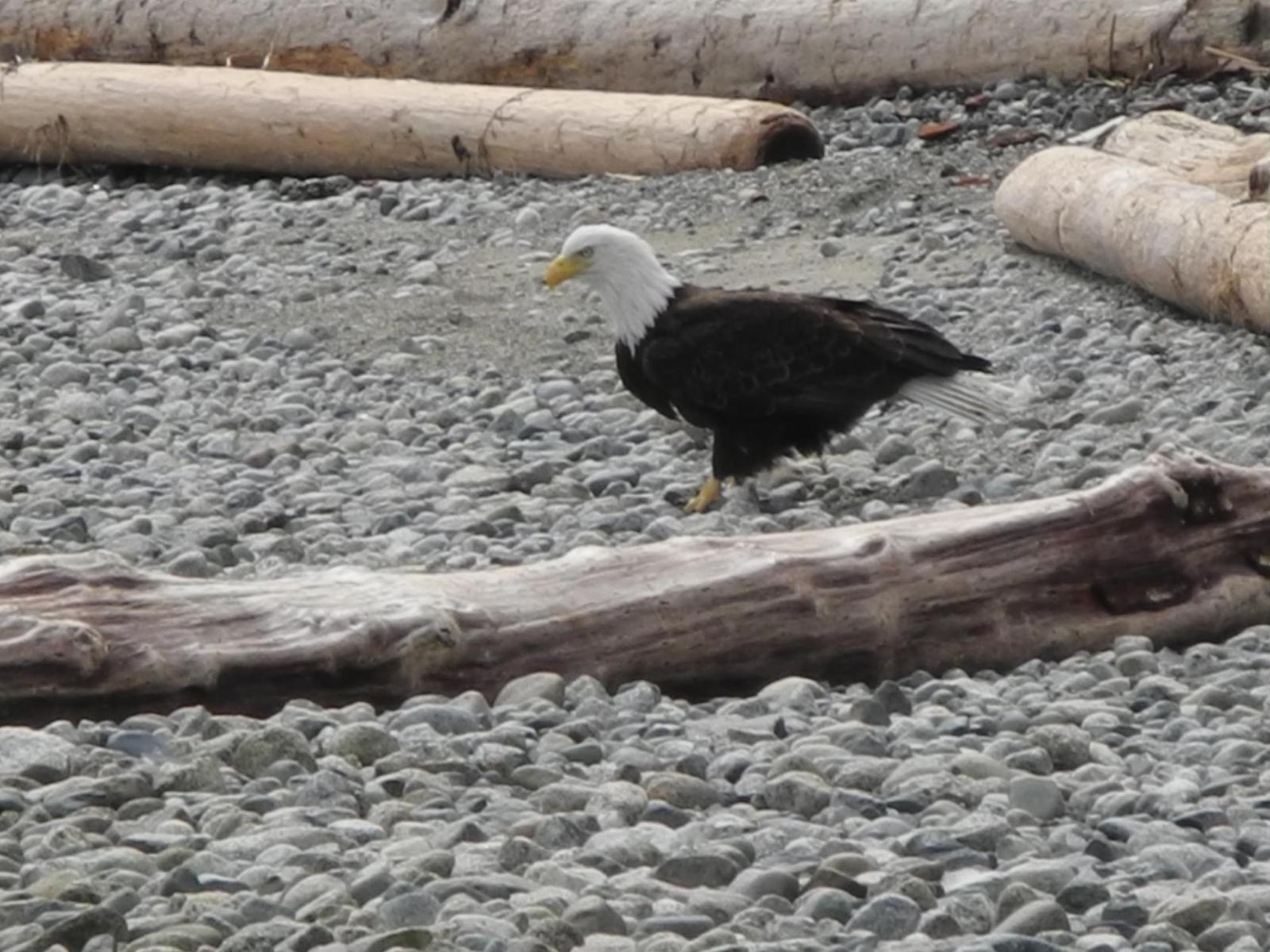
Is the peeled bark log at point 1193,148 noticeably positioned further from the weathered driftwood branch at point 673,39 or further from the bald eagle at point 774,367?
the bald eagle at point 774,367

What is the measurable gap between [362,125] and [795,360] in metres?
5.29

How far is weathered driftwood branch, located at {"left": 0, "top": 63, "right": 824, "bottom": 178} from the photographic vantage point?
1106cm

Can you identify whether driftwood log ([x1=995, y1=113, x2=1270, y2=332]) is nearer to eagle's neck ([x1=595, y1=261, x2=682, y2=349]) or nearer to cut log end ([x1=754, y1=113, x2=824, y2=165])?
cut log end ([x1=754, y1=113, x2=824, y2=165])

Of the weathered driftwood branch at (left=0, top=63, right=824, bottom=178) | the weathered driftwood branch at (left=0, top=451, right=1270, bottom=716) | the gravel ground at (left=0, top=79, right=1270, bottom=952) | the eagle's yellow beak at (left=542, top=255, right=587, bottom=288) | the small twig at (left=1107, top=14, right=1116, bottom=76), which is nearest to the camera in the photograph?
the gravel ground at (left=0, top=79, right=1270, bottom=952)

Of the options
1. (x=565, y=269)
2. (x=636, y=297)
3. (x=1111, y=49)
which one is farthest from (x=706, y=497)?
(x=1111, y=49)

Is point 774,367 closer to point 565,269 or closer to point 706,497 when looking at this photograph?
point 706,497

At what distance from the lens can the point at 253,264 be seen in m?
10.3

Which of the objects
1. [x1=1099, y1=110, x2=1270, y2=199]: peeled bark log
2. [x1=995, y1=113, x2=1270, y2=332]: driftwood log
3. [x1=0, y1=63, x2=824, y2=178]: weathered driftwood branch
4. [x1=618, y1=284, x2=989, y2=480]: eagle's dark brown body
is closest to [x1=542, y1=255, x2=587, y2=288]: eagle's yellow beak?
[x1=618, y1=284, x2=989, y2=480]: eagle's dark brown body

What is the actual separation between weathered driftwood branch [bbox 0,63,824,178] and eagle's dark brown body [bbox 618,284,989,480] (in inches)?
158

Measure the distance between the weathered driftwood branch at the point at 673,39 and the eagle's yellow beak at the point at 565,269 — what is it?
4.86m

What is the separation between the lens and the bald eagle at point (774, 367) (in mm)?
6941

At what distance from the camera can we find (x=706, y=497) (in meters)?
6.96

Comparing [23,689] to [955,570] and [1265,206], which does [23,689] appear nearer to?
[955,570]

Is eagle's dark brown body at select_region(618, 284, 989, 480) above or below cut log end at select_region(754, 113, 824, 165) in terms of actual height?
above
